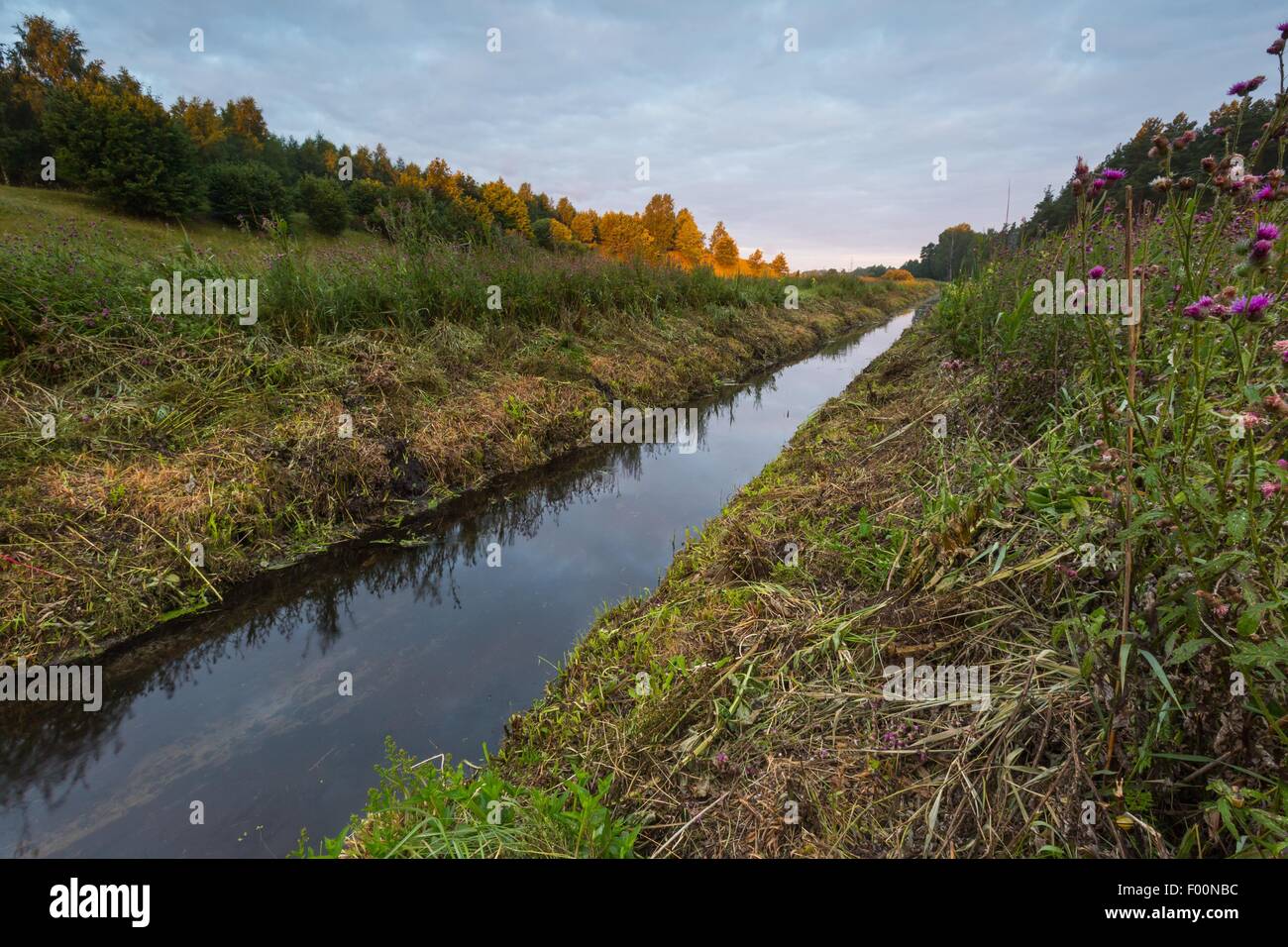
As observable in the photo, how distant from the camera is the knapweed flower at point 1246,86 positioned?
1.57m

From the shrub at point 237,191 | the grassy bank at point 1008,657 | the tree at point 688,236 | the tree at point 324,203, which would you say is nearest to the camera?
the grassy bank at point 1008,657

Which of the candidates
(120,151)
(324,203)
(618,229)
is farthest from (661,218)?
(120,151)

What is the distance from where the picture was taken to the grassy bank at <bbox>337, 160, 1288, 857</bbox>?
1.29 m

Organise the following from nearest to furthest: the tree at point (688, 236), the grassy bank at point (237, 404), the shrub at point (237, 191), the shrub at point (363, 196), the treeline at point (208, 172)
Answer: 1. the grassy bank at point (237, 404)
2. the treeline at point (208, 172)
3. the shrub at point (237, 191)
4. the shrub at point (363, 196)
5. the tree at point (688, 236)

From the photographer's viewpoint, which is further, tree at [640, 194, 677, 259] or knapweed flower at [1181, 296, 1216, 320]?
tree at [640, 194, 677, 259]

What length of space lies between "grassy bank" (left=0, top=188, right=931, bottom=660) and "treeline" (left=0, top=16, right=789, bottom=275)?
56.7 inches

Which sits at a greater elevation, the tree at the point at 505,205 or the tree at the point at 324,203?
the tree at the point at 505,205

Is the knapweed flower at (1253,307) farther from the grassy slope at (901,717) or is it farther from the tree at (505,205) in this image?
the tree at (505,205)

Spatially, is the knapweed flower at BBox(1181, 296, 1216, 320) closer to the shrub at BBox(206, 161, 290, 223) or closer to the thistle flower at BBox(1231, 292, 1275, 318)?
the thistle flower at BBox(1231, 292, 1275, 318)

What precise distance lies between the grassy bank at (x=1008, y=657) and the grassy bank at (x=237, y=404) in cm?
243

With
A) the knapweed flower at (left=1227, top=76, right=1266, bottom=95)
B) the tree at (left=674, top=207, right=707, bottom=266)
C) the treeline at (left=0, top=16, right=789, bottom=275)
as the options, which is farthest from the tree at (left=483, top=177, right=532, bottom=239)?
the knapweed flower at (left=1227, top=76, right=1266, bottom=95)

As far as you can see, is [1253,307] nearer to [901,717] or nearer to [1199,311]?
[1199,311]

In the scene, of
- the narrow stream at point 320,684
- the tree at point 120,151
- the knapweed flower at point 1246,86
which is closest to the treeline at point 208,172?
the tree at point 120,151

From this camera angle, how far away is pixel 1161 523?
1.43m
